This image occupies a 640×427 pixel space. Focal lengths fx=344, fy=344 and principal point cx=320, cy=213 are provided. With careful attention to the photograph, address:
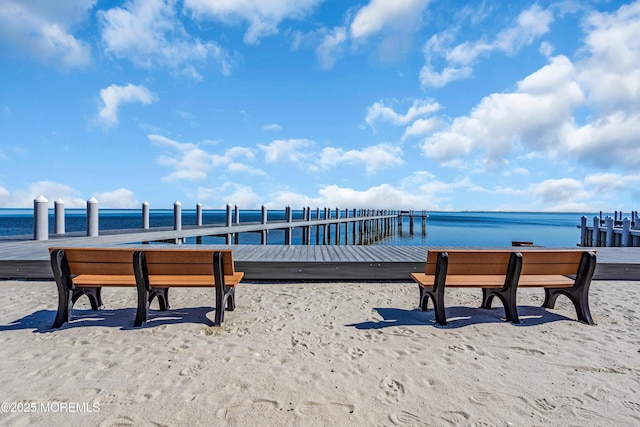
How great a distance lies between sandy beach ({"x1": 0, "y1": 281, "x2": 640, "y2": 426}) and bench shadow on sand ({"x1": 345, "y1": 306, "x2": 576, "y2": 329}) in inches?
1.1

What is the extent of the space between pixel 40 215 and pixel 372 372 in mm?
10958

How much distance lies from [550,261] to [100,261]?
5775 mm

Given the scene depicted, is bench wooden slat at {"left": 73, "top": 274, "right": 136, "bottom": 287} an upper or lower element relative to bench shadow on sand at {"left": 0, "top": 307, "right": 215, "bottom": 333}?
upper

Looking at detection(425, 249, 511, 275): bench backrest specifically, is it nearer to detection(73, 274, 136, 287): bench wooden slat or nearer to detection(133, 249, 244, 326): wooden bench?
detection(133, 249, 244, 326): wooden bench

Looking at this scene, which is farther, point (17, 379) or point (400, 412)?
point (17, 379)

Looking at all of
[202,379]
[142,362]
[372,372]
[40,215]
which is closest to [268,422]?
[202,379]

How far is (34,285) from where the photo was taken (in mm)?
6387

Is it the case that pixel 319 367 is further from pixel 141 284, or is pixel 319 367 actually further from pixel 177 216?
pixel 177 216

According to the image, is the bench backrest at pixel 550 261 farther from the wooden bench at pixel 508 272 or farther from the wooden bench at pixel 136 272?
the wooden bench at pixel 136 272

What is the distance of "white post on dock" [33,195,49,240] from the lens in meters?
9.80

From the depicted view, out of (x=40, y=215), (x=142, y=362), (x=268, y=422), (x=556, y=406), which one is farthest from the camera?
(x=40, y=215)

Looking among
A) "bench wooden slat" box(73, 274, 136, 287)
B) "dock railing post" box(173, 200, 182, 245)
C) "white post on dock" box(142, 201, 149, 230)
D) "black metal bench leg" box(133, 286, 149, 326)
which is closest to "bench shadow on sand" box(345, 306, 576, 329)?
"black metal bench leg" box(133, 286, 149, 326)

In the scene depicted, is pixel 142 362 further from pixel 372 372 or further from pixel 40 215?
pixel 40 215

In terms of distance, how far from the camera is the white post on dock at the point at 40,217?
9805 mm
